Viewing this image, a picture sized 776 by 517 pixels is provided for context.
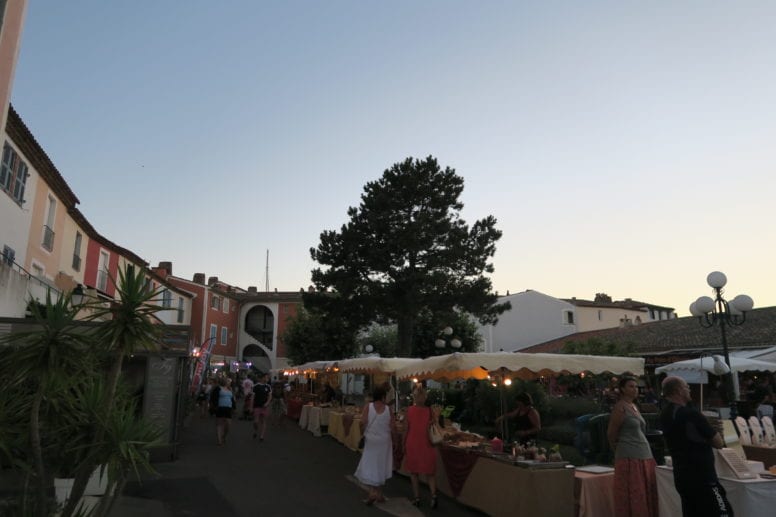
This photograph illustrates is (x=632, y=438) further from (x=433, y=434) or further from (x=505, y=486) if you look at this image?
(x=433, y=434)

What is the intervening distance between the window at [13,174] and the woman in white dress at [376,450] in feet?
37.3

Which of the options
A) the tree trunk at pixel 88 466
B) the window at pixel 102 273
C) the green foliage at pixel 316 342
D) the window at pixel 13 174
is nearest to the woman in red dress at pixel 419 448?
the tree trunk at pixel 88 466

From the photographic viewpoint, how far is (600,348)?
1037 inches

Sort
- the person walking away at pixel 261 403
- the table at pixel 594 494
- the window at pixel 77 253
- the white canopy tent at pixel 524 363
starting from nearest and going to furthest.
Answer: the table at pixel 594 494 < the white canopy tent at pixel 524 363 < the person walking away at pixel 261 403 < the window at pixel 77 253

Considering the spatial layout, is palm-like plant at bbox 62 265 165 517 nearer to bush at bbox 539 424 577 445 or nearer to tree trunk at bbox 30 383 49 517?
tree trunk at bbox 30 383 49 517

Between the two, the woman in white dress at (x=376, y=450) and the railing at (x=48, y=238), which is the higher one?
the railing at (x=48, y=238)

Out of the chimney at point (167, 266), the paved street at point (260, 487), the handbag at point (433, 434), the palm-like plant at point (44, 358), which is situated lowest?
the paved street at point (260, 487)

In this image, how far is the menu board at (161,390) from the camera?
11.6 meters

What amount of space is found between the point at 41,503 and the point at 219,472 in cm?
684

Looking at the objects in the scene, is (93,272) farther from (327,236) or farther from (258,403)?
(258,403)

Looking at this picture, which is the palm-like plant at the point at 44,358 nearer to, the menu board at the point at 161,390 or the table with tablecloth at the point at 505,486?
the table with tablecloth at the point at 505,486

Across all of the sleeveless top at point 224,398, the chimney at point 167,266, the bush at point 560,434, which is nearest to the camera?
the sleeveless top at point 224,398

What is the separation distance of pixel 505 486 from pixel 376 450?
2077 mm

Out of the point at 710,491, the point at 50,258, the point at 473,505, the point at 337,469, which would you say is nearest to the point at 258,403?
the point at 337,469
